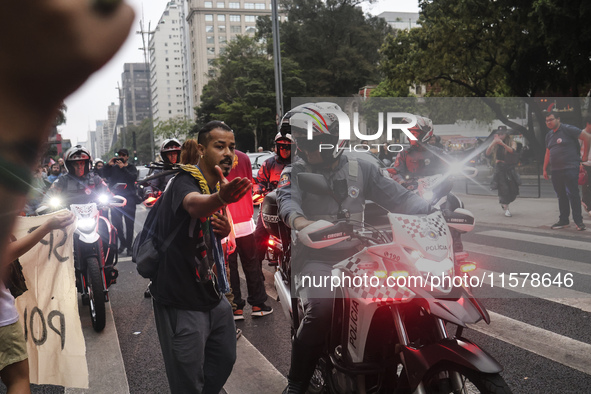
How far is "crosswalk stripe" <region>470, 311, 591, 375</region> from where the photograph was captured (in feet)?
14.2

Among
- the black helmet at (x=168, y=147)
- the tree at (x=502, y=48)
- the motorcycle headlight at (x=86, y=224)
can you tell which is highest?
the tree at (x=502, y=48)

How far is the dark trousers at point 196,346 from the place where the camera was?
9.59 ft

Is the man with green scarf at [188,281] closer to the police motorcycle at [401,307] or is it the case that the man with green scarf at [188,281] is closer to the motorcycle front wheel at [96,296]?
the police motorcycle at [401,307]

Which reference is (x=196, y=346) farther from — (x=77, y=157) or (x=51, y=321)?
(x=77, y=157)

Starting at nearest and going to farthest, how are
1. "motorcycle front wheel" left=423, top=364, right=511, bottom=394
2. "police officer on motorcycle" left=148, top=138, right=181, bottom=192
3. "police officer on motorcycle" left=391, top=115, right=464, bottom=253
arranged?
"motorcycle front wheel" left=423, top=364, right=511, bottom=394 → "police officer on motorcycle" left=391, top=115, right=464, bottom=253 → "police officer on motorcycle" left=148, top=138, right=181, bottom=192

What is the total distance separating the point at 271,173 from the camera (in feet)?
22.9

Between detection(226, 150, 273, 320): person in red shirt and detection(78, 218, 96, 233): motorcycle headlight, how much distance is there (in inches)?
60.6

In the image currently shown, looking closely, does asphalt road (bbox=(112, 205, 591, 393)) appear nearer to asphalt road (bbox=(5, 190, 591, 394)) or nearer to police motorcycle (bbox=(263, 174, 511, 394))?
asphalt road (bbox=(5, 190, 591, 394))

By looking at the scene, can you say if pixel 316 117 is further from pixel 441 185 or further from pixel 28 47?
pixel 28 47

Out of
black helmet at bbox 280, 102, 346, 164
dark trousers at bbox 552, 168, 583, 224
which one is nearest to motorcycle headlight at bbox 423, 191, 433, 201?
black helmet at bbox 280, 102, 346, 164

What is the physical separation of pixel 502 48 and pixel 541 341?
533 inches

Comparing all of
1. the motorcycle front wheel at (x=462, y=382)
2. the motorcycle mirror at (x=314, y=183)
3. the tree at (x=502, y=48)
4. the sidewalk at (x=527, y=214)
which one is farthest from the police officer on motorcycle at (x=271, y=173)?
the tree at (x=502, y=48)

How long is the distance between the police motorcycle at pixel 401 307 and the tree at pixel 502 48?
7.55 metres

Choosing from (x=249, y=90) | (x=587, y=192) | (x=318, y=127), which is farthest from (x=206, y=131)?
(x=249, y=90)
